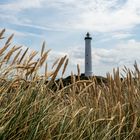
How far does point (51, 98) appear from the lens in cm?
426

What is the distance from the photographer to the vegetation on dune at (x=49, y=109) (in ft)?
12.0

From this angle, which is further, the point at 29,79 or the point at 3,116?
the point at 29,79

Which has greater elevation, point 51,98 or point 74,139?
point 51,98

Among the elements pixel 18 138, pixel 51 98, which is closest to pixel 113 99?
pixel 51 98

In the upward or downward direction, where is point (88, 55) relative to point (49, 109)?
upward

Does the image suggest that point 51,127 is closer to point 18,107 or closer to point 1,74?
point 18,107

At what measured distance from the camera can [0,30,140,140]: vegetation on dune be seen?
3648 mm

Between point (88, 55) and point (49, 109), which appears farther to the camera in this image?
point (88, 55)

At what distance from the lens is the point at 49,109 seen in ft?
13.1

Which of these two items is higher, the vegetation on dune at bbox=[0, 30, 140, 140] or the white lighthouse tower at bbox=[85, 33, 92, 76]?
the white lighthouse tower at bbox=[85, 33, 92, 76]

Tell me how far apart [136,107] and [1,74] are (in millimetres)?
1782

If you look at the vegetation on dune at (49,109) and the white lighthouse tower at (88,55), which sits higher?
the white lighthouse tower at (88,55)

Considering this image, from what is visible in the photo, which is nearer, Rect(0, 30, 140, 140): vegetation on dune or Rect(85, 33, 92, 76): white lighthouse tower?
Rect(0, 30, 140, 140): vegetation on dune

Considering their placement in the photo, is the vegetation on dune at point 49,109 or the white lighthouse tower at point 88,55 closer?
the vegetation on dune at point 49,109
